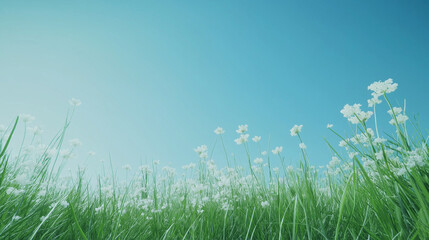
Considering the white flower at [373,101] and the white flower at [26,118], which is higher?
the white flower at [26,118]

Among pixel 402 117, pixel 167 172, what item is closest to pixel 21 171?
pixel 167 172

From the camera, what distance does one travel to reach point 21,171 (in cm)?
317

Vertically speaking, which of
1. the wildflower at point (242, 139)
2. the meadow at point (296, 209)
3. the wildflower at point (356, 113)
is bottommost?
the meadow at point (296, 209)

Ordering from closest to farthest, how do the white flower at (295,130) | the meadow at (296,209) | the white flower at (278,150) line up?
the meadow at (296,209)
the white flower at (295,130)
the white flower at (278,150)

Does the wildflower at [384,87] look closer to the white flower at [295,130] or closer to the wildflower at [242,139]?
the white flower at [295,130]

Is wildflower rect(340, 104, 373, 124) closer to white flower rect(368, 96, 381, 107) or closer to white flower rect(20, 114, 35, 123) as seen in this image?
white flower rect(368, 96, 381, 107)

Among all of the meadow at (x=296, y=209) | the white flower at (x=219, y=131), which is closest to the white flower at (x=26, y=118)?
the meadow at (x=296, y=209)

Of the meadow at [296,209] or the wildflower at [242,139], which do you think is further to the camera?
the wildflower at [242,139]

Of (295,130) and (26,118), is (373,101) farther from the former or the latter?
(26,118)

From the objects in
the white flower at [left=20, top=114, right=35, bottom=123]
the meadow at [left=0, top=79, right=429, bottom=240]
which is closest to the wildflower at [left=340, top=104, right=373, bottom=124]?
the meadow at [left=0, top=79, right=429, bottom=240]

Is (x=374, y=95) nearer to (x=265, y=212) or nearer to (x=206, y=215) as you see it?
(x=265, y=212)

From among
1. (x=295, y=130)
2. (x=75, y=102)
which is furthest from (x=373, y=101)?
(x=75, y=102)

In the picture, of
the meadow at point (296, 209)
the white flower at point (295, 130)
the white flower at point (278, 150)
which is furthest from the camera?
the white flower at point (278, 150)

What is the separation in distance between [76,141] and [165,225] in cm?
162
